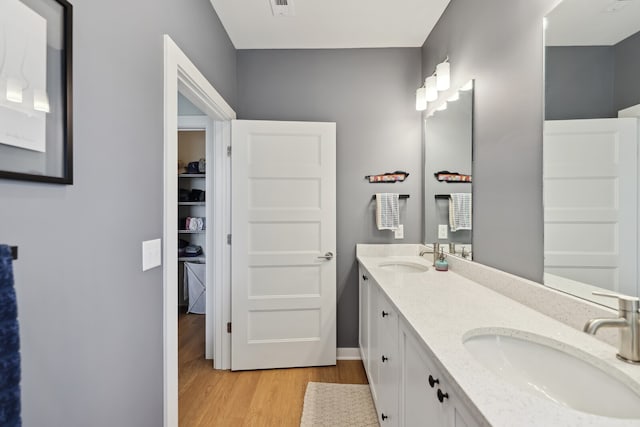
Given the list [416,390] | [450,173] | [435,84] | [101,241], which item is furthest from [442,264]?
[101,241]

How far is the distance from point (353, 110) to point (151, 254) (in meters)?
2.01

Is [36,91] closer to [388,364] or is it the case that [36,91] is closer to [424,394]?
[424,394]

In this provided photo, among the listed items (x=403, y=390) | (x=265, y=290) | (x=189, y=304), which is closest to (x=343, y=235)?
(x=265, y=290)

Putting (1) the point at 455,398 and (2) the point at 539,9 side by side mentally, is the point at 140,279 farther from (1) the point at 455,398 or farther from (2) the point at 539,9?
(2) the point at 539,9

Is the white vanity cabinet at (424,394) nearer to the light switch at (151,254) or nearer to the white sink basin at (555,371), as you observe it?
the white sink basin at (555,371)

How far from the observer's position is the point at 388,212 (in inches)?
98.4

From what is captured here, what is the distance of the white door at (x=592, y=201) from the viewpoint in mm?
885

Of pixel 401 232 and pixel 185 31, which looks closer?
pixel 185 31

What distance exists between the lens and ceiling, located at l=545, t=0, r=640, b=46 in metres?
0.90

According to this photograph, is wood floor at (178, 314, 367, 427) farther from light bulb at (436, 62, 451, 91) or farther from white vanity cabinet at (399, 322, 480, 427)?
light bulb at (436, 62, 451, 91)

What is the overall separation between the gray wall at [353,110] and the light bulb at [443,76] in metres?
0.55

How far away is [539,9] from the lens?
4.10ft

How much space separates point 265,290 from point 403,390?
4.66 ft

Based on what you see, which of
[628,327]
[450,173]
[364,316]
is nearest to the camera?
[628,327]
